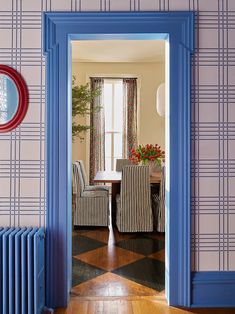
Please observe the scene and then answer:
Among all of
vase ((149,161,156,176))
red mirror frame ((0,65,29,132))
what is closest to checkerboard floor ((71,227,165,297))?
vase ((149,161,156,176))

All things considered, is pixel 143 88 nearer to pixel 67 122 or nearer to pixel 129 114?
pixel 129 114

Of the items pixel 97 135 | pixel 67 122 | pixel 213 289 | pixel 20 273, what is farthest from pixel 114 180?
pixel 97 135

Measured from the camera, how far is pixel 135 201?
4.50 metres

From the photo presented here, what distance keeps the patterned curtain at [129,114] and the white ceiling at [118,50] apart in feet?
1.76

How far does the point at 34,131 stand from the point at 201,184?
1355 mm

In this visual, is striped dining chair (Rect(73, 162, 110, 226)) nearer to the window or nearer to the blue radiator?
the blue radiator

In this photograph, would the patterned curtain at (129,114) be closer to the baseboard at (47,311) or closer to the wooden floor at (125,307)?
the wooden floor at (125,307)

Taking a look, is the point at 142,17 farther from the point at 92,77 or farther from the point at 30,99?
the point at 92,77

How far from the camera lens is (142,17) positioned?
2.63 metres

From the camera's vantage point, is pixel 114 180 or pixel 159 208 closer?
pixel 159 208

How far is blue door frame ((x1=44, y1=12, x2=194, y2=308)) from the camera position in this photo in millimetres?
2635

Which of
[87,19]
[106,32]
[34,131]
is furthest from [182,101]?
[34,131]

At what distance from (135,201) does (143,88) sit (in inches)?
143

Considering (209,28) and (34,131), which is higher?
(209,28)
